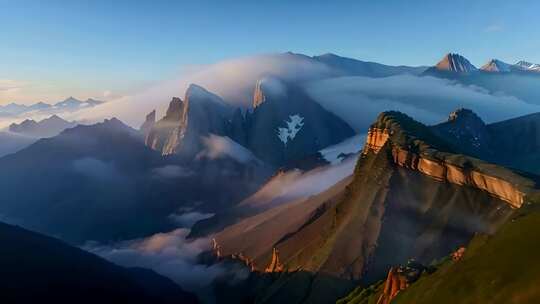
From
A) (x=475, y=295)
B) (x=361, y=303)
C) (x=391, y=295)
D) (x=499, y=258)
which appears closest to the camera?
(x=475, y=295)

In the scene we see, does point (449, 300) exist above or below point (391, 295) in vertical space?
above

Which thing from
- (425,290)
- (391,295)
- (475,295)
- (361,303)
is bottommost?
(361,303)

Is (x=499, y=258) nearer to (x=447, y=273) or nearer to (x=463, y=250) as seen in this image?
(x=447, y=273)

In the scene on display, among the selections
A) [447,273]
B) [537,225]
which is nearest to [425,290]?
[447,273]

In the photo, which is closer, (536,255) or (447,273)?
(536,255)

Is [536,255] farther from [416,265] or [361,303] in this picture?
[361,303]

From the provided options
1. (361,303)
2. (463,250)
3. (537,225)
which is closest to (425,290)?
(537,225)

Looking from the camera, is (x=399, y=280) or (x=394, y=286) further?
(x=394, y=286)

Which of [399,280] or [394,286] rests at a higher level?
[399,280]

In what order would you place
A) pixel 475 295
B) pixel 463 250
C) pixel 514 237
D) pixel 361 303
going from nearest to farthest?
pixel 475 295, pixel 514 237, pixel 463 250, pixel 361 303
